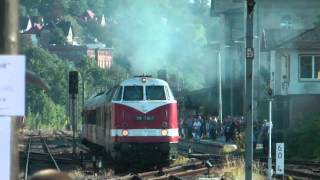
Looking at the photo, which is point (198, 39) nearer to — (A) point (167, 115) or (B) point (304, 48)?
(B) point (304, 48)

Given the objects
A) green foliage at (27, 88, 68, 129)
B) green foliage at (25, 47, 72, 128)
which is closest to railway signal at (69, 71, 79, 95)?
green foliage at (27, 88, 68, 129)

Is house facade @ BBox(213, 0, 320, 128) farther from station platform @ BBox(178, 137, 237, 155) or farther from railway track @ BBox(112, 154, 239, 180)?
railway track @ BBox(112, 154, 239, 180)

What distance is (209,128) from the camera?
149 feet

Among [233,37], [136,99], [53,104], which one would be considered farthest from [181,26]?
[136,99]

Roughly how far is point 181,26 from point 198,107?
91.3ft

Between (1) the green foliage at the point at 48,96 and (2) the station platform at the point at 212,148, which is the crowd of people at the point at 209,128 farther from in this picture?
(1) the green foliage at the point at 48,96

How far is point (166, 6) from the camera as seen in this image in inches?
2940

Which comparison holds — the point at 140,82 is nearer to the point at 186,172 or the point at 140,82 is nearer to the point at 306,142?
the point at 186,172

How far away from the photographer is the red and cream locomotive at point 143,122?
20750mm

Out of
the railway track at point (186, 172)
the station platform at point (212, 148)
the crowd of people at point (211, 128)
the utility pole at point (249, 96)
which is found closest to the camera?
the utility pole at point (249, 96)

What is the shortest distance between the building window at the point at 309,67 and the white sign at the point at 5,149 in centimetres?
4083

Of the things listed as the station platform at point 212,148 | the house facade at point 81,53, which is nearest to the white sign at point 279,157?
the station platform at point 212,148

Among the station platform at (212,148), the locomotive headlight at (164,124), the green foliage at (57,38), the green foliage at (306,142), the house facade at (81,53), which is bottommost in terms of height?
the station platform at (212,148)

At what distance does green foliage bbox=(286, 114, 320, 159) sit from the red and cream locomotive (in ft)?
Result: 26.6
